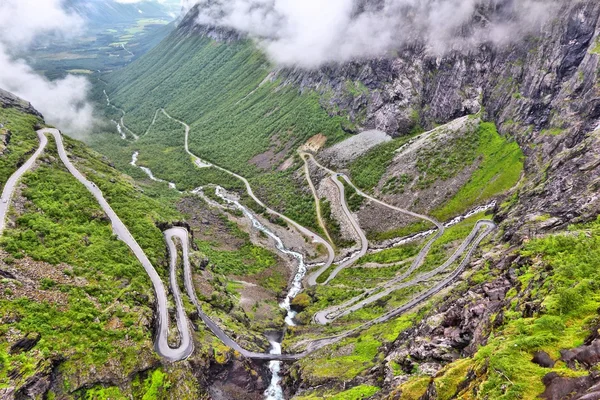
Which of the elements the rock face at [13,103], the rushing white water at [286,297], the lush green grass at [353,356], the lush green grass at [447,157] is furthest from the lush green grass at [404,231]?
the rock face at [13,103]

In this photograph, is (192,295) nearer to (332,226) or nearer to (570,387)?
(570,387)

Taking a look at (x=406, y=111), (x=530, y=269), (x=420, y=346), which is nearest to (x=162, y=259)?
(x=420, y=346)

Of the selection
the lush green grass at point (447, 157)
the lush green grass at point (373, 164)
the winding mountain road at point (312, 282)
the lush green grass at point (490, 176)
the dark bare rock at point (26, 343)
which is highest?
the lush green grass at point (373, 164)

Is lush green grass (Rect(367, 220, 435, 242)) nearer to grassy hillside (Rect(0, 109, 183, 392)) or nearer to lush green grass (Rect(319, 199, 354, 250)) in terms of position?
lush green grass (Rect(319, 199, 354, 250))

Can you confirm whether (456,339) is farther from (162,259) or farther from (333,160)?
(333,160)

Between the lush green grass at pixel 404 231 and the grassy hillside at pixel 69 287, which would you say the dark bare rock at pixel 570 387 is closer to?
the grassy hillside at pixel 69 287

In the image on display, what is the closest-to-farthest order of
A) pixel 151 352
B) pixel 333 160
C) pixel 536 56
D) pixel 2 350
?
pixel 2 350 → pixel 151 352 → pixel 536 56 → pixel 333 160
